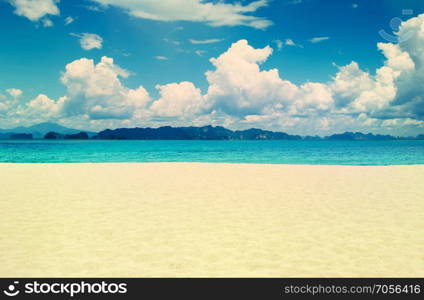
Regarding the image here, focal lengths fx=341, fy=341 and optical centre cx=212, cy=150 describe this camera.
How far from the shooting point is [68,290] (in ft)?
17.0

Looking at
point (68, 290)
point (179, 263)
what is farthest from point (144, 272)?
point (68, 290)

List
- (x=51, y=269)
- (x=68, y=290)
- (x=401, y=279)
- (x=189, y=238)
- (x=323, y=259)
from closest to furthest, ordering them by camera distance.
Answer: (x=68, y=290)
(x=401, y=279)
(x=51, y=269)
(x=323, y=259)
(x=189, y=238)

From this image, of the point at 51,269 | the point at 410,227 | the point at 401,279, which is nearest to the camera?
the point at 401,279

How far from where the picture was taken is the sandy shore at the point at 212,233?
6105 millimetres

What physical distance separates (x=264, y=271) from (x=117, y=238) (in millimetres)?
3786

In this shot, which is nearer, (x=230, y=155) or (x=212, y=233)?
(x=212, y=233)

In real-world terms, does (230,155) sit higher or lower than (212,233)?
lower

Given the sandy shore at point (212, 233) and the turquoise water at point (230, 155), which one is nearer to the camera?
the sandy shore at point (212, 233)

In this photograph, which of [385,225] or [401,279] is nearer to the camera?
[401,279]

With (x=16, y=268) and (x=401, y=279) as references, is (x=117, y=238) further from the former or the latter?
(x=401, y=279)

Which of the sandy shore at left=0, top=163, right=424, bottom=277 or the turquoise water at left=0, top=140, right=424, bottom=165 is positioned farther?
the turquoise water at left=0, top=140, right=424, bottom=165

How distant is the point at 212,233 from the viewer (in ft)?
27.4

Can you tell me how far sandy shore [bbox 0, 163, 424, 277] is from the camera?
6105 millimetres

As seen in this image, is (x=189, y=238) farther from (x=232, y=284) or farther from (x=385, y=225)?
(x=385, y=225)
